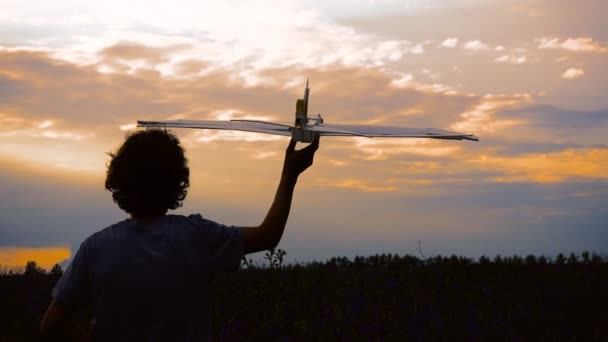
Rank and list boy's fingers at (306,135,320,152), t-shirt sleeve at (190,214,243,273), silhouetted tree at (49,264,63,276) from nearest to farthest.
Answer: boy's fingers at (306,135,320,152) < t-shirt sleeve at (190,214,243,273) < silhouetted tree at (49,264,63,276)

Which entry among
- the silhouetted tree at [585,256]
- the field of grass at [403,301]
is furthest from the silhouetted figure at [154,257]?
the silhouetted tree at [585,256]

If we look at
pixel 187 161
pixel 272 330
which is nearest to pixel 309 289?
pixel 272 330

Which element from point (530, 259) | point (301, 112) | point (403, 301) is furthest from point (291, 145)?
point (530, 259)

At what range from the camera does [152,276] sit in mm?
3400

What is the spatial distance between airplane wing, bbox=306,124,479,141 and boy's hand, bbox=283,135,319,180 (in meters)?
0.15

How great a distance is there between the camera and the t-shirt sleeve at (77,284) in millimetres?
3498

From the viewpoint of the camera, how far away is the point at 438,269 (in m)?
11.0

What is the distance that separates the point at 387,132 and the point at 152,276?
1306 millimetres

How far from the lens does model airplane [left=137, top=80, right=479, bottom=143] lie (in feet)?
9.95

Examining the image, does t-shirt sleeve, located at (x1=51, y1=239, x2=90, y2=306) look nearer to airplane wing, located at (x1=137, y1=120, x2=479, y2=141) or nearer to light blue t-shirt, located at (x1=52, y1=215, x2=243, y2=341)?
light blue t-shirt, located at (x1=52, y1=215, x2=243, y2=341)

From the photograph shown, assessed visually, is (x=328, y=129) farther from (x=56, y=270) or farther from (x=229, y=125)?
(x=56, y=270)

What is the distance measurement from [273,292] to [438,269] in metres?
2.85

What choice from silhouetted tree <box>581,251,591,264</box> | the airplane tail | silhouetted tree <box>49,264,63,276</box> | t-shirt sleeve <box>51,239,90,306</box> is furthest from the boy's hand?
silhouetted tree <box>49,264,63,276</box>

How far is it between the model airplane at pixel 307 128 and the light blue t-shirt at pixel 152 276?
1.60ft
